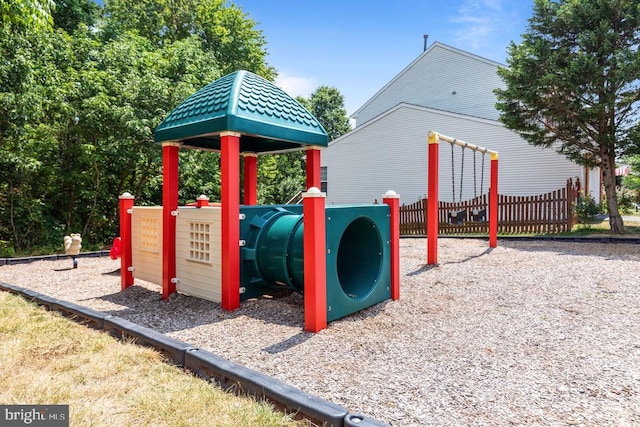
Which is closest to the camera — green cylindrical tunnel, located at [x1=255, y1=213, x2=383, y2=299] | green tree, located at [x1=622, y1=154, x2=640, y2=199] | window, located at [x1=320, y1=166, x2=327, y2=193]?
green cylindrical tunnel, located at [x1=255, y1=213, x2=383, y2=299]

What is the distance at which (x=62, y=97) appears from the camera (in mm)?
9289

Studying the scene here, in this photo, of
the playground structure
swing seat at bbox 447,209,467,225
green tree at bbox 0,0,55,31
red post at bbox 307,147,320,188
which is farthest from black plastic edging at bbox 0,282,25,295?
swing seat at bbox 447,209,467,225

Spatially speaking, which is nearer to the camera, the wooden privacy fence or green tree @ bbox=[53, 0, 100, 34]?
the wooden privacy fence

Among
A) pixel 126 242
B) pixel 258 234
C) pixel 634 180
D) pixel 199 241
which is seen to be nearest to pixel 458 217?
pixel 258 234

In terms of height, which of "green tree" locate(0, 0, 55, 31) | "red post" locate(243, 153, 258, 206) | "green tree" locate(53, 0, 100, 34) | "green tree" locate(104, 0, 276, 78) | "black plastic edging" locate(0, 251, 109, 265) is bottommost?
"black plastic edging" locate(0, 251, 109, 265)

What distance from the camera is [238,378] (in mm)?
2533

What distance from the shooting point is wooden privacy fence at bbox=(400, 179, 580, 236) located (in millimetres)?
11953

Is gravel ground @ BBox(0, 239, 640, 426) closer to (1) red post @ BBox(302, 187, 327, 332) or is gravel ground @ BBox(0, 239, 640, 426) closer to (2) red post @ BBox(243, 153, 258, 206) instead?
(1) red post @ BBox(302, 187, 327, 332)

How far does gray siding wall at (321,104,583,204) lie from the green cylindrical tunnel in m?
12.9

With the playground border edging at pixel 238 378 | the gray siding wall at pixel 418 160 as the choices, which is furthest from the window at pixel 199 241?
the gray siding wall at pixel 418 160

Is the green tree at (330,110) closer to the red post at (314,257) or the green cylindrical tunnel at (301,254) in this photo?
the green cylindrical tunnel at (301,254)

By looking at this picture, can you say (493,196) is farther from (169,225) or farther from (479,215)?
(169,225)

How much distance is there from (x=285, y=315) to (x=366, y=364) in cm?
149

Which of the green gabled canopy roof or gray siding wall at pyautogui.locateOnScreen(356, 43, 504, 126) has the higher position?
gray siding wall at pyautogui.locateOnScreen(356, 43, 504, 126)
